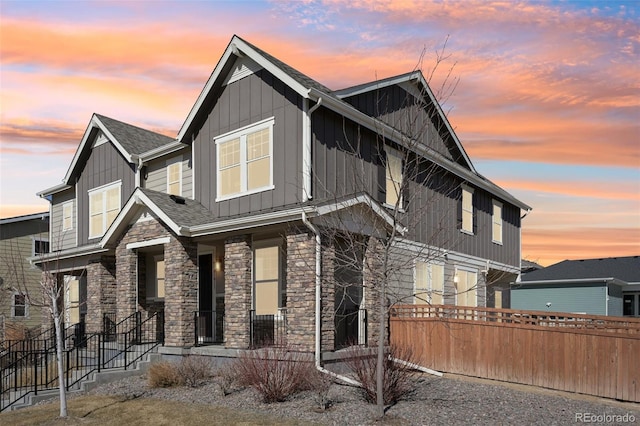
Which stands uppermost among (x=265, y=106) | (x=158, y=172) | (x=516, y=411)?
(x=265, y=106)

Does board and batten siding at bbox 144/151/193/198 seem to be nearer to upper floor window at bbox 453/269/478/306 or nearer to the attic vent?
the attic vent

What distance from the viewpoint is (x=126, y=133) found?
23.3 m

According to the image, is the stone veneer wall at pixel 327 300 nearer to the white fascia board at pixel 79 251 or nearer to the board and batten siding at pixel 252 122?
the board and batten siding at pixel 252 122

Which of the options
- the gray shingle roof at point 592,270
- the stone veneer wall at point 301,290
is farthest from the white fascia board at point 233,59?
the gray shingle roof at point 592,270

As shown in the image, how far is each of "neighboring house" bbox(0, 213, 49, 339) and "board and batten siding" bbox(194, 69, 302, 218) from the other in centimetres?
1630

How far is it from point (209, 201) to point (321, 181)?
14.3ft

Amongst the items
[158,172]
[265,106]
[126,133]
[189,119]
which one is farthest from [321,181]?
[126,133]

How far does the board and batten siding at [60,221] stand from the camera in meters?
25.6

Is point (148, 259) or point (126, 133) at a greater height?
point (126, 133)

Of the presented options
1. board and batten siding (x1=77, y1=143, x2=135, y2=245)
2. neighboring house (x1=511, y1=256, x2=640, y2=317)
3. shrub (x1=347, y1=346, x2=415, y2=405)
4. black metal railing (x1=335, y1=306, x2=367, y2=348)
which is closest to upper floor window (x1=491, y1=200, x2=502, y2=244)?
neighboring house (x1=511, y1=256, x2=640, y2=317)

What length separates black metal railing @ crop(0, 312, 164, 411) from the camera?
14555 millimetres

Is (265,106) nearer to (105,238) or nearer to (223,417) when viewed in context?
(105,238)

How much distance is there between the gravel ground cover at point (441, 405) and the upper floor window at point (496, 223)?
12.8 m

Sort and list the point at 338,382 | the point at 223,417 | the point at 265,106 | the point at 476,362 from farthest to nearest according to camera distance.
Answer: the point at 265,106
the point at 476,362
the point at 338,382
the point at 223,417
